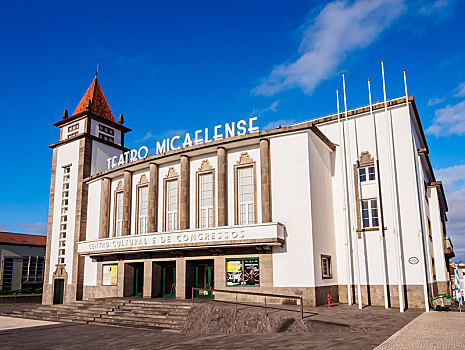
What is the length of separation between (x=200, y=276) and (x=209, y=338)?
1264 cm

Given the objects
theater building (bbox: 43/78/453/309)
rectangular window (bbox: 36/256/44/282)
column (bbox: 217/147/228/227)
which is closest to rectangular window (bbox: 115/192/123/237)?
theater building (bbox: 43/78/453/309)

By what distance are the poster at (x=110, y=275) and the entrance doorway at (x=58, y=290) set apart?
21.9 ft

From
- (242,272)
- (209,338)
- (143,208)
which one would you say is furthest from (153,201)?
(209,338)

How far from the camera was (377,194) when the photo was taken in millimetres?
26500

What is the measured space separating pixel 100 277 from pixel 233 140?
637 inches

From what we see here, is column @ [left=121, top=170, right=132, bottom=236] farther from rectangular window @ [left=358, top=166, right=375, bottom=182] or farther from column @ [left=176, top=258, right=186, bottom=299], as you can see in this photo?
rectangular window @ [left=358, top=166, right=375, bottom=182]

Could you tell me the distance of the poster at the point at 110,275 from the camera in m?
31.9

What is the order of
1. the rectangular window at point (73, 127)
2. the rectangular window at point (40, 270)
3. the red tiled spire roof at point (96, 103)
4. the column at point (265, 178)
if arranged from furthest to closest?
the rectangular window at point (40, 270) → the red tiled spire roof at point (96, 103) → the rectangular window at point (73, 127) → the column at point (265, 178)

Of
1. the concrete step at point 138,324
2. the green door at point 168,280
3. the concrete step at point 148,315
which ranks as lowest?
the concrete step at point 138,324

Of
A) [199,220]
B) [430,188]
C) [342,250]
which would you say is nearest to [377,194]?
[342,250]

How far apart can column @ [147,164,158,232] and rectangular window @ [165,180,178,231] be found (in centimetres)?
91

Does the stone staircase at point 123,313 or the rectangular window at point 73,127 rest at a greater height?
the rectangular window at point 73,127

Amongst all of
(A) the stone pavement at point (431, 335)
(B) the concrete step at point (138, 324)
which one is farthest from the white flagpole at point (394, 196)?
(B) the concrete step at point (138, 324)

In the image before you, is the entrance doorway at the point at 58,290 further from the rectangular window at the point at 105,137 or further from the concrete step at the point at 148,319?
the concrete step at the point at 148,319
